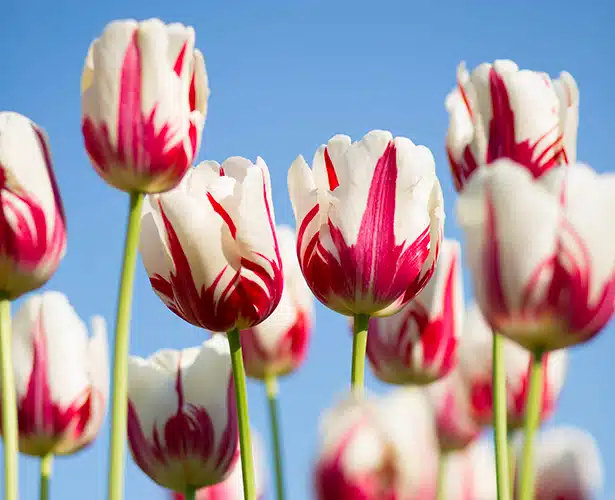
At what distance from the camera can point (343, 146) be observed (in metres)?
0.87

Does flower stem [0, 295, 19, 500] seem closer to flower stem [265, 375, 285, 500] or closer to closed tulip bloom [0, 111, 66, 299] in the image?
closed tulip bloom [0, 111, 66, 299]

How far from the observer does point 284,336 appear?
1.16 m

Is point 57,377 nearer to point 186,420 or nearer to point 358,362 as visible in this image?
point 186,420

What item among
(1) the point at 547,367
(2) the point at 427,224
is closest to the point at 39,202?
(2) the point at 427,224

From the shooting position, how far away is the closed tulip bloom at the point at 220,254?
825 millimetres

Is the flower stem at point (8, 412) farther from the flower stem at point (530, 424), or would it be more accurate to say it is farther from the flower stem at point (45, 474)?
the flower stem at point (530, 424)

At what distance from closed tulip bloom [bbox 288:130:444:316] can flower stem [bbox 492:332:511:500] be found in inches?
3.5

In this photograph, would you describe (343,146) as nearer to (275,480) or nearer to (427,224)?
(427,224)

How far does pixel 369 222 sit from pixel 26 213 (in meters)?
0.26

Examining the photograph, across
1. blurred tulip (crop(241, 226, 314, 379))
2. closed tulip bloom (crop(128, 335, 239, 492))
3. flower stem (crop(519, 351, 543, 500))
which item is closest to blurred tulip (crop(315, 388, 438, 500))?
flower stem (crop(519, 351, 543, 500))

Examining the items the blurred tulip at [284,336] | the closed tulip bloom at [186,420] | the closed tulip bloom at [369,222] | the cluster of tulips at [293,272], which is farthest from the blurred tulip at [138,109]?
the blurred tulip at [284,336]

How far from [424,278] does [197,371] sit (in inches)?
9.8

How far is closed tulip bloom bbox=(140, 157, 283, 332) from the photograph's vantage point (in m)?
0.83

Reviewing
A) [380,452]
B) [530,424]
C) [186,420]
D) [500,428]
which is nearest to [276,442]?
[186,420]
